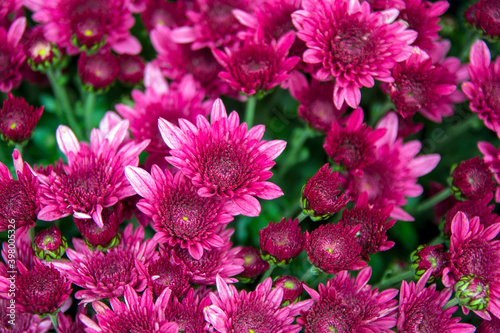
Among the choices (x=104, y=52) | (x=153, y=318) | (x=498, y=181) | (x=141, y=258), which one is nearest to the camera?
(x=153, y=318)

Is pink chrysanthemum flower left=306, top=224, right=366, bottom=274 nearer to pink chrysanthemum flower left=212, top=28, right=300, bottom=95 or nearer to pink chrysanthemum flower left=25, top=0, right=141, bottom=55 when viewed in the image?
pink chrysanthemum flower left=212, top=28, right=300, bottom=95

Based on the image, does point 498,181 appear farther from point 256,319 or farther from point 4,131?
point 4,131

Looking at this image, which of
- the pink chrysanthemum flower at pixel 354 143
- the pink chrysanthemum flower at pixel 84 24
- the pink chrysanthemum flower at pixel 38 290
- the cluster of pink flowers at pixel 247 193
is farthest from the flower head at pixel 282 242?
the pink chrysanthemum flower at pixel 84 24

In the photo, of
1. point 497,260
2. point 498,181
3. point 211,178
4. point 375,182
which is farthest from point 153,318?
point 498,181

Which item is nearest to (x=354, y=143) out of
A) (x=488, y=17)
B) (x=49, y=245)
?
(x=488, y=17)

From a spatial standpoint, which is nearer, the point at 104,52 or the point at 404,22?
the point at 404,22

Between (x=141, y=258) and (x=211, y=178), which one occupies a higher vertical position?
(x=211, y=178)

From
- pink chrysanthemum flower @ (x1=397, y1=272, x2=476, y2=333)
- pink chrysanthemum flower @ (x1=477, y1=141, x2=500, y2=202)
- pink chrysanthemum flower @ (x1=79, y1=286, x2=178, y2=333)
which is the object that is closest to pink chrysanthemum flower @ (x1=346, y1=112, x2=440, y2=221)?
pink chrysanthemum flower @ (x1=477, y1=141, x2=500, y2=202)

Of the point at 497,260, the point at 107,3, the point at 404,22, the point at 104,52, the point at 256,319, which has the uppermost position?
the point at 404,22
